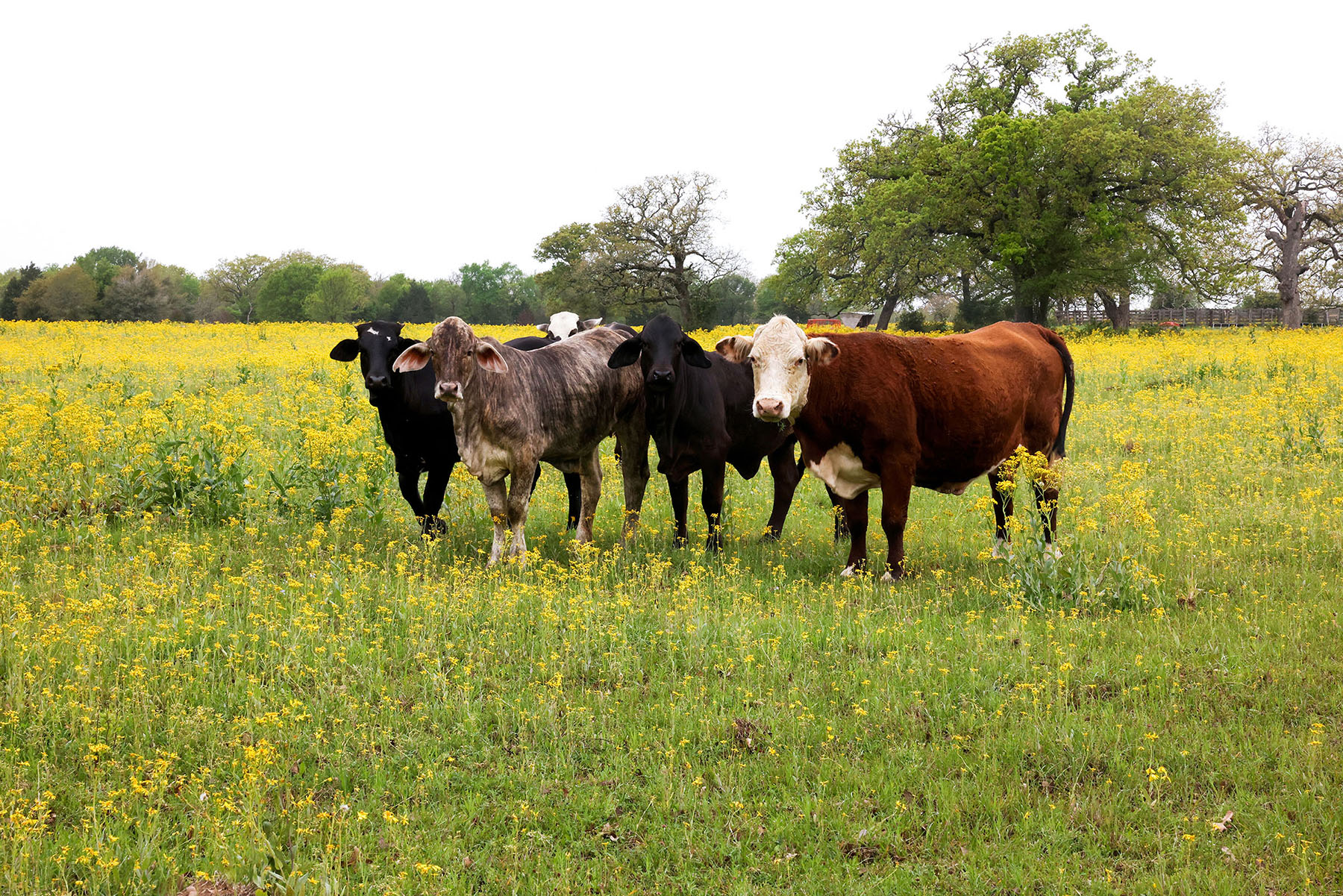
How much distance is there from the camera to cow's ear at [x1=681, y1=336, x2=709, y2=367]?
8.98 metres

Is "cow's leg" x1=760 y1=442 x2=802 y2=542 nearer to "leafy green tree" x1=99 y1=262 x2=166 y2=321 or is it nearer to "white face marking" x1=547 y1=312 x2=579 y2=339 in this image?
"white face marking" x1=547 y1=312 x2=579 y2=339

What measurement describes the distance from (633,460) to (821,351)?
2.50 m

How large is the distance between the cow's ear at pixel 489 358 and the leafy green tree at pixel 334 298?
84220mm

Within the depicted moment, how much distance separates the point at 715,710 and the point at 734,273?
2326 inches

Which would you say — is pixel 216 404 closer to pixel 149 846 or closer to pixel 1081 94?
pixel 149 846

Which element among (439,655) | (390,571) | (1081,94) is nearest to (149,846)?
(439,655)

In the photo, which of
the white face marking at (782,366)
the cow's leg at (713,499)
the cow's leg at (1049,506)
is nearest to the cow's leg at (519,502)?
the cow's leg at (713,499)

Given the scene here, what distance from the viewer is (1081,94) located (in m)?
42.1

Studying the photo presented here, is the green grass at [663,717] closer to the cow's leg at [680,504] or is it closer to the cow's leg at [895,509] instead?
the cow's leg at [895,509]

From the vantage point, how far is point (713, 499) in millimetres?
9336

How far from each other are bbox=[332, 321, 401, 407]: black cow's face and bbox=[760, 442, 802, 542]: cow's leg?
408 cm

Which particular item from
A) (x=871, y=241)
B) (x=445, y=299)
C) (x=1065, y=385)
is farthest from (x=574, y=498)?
(x=445, y=299)

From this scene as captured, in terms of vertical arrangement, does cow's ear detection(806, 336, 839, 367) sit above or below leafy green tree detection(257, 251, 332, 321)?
below

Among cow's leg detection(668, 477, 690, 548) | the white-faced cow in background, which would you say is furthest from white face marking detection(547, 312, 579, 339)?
cow's leg detection(668, 477, 690, 548)
